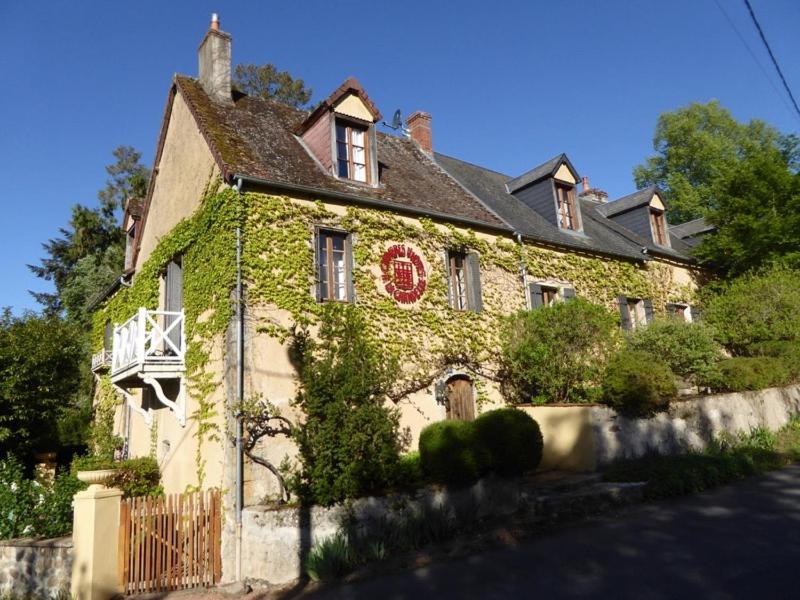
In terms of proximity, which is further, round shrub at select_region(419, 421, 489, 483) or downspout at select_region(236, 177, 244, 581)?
round shrub at select_region(419, 421, 489, 483)

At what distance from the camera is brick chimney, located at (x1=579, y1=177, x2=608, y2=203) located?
25.1 m

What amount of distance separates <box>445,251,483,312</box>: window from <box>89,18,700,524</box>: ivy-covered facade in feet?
0.12

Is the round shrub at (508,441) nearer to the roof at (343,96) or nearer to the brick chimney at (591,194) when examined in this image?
the roof at (343,96)

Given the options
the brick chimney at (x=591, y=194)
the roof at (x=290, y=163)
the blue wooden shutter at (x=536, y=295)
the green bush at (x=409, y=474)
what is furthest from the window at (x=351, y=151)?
the brick chimney at (x=591, y=194)

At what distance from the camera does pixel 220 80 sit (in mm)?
13711

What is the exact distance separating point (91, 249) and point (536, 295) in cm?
2576

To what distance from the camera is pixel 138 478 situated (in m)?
12.0

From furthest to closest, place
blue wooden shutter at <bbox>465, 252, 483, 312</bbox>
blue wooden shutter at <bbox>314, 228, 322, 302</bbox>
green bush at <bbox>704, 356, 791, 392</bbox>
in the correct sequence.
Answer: green bush at <bbox>704, 356, 791, 392</bbox> < blue wooden shutter at <bbox>465, 252, 483, 312</bbox> < blue wooden shutter at <bbox>314, 228, 322, 302</bbox>

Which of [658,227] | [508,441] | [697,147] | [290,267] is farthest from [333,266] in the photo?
[697,147]

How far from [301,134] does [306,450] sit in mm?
8031

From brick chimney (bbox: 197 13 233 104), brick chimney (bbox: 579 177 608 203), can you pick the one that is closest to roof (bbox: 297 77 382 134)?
brick chimney (bbox: 197 13 233 104)

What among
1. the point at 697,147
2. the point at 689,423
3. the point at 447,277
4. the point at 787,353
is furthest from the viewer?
the point at 697,147

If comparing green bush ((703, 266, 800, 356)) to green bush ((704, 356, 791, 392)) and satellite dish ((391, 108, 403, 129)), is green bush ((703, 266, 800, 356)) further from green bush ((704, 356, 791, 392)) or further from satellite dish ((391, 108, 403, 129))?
satellite dish ((391, 108, 403, 129))

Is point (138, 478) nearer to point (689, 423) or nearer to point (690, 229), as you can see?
point (689, 423)
